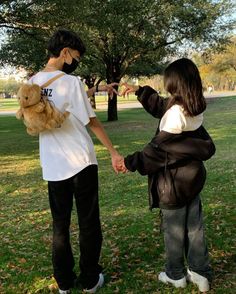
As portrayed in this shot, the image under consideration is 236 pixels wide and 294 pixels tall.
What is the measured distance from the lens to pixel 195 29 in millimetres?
23547

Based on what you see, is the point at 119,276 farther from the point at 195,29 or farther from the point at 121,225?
the point at 195,29

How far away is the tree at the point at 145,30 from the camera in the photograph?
19.3 meters

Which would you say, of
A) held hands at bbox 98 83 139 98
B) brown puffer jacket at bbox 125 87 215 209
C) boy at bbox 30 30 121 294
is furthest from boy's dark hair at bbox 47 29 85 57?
brown puffer jacket at bbox 125 87 215 209

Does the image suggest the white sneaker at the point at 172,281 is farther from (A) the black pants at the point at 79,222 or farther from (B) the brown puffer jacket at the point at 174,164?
(B) the brown puffer jacket at the point at 174,164

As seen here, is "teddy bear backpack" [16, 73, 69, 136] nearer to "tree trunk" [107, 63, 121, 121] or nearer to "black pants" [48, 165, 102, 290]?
"black pants" [48, 165, 102, 290]

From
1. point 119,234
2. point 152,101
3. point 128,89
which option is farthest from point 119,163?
point 119,234

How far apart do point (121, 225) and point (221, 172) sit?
152 inches

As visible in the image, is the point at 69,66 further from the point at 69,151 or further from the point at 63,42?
the point at 69,151

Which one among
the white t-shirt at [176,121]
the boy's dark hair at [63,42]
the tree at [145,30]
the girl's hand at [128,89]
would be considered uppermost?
the tree at [145,30]

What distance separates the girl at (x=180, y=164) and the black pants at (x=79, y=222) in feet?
1.19

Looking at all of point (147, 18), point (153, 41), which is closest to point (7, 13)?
point (147, 18)

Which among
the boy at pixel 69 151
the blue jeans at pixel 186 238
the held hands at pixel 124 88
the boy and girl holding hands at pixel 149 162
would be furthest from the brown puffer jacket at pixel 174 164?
the held hands at pixel 124 88

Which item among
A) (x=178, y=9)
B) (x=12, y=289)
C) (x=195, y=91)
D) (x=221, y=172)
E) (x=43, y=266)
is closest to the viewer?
(x=195, y=91)

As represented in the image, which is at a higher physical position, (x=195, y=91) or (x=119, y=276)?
(x=195, y=91)
